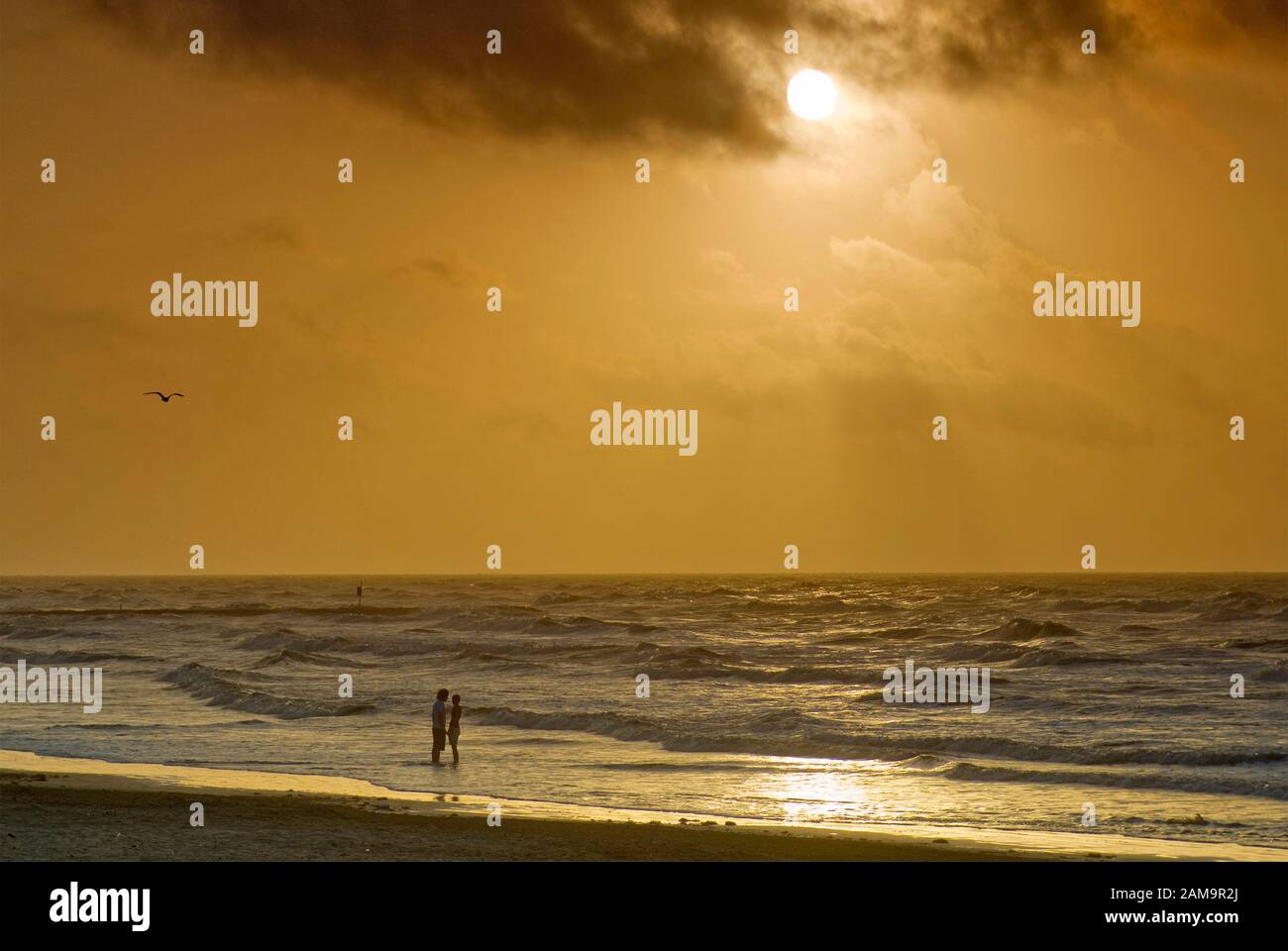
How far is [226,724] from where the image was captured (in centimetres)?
3806

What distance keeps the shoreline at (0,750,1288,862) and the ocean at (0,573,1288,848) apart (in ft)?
4.40

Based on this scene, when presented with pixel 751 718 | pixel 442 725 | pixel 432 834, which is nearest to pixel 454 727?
pixel 442 725

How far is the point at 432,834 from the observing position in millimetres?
19938

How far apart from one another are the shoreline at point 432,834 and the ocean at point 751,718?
4.40 ft

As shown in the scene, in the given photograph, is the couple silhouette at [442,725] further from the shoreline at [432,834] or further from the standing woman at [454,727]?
the shoreline at [432,834]

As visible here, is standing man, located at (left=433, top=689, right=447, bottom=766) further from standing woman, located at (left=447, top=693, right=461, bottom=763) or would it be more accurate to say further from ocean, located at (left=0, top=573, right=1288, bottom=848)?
ocean, located at (left=0, top=573, right=1288, bottom=848)

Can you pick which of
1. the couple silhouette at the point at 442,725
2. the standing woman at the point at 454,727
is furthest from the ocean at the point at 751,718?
the couple silhouette at the point at 442,725

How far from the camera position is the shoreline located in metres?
18.3

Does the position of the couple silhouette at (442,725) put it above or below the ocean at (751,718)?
above

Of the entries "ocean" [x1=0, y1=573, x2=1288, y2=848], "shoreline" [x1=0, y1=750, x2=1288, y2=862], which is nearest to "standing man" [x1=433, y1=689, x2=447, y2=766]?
"ocean" [x1=0, y1=573, x2=1288, y2=848]

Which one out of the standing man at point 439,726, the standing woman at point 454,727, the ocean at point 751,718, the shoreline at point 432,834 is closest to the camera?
the shoreline at point 432,834

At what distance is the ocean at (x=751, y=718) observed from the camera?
2633cm
